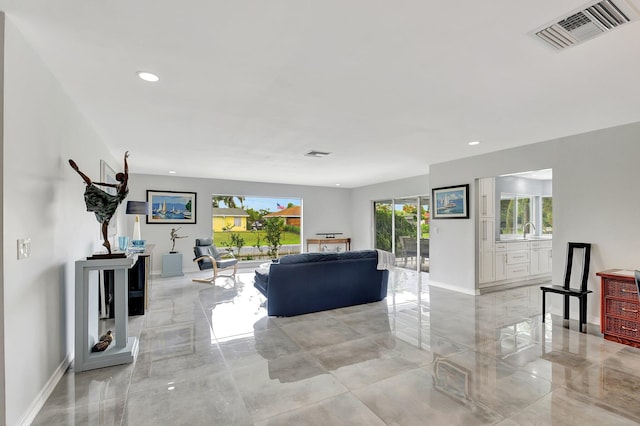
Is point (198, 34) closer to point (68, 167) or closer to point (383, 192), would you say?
point (68, 167)

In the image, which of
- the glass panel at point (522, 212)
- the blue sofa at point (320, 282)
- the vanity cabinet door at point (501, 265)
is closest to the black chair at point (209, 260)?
the blue sofa at point (320, 282)

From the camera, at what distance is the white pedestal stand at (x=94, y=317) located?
8.31ft

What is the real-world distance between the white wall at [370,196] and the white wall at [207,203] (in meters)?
0.52

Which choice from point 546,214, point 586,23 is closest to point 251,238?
point 546,214

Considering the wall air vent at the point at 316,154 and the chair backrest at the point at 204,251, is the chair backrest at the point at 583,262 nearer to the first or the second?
the wall air vent at the point at 316,154

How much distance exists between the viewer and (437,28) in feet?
5.70

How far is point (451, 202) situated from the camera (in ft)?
18.2

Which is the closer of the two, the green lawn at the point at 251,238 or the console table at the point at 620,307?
the console table at the point at 620,307

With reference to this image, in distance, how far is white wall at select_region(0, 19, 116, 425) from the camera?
171 centimetres

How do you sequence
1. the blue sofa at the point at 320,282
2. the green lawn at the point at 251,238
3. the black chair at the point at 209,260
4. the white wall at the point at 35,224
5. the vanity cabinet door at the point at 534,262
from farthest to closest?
the green lawn at the point at 251,238
the vanity cabinet door at the point at 534,262
the black chair at the point at 209,260
the blue sofa at the point at 320,282
the white wall at the point at 35,224

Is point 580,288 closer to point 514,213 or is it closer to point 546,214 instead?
point 514,213

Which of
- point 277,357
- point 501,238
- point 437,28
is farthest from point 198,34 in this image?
point 501,238

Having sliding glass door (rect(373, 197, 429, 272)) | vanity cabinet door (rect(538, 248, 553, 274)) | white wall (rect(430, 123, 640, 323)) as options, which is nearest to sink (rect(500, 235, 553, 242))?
vanity cabinet door (rect(538, 248, 553, 274))

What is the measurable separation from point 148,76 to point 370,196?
24.1 ft
